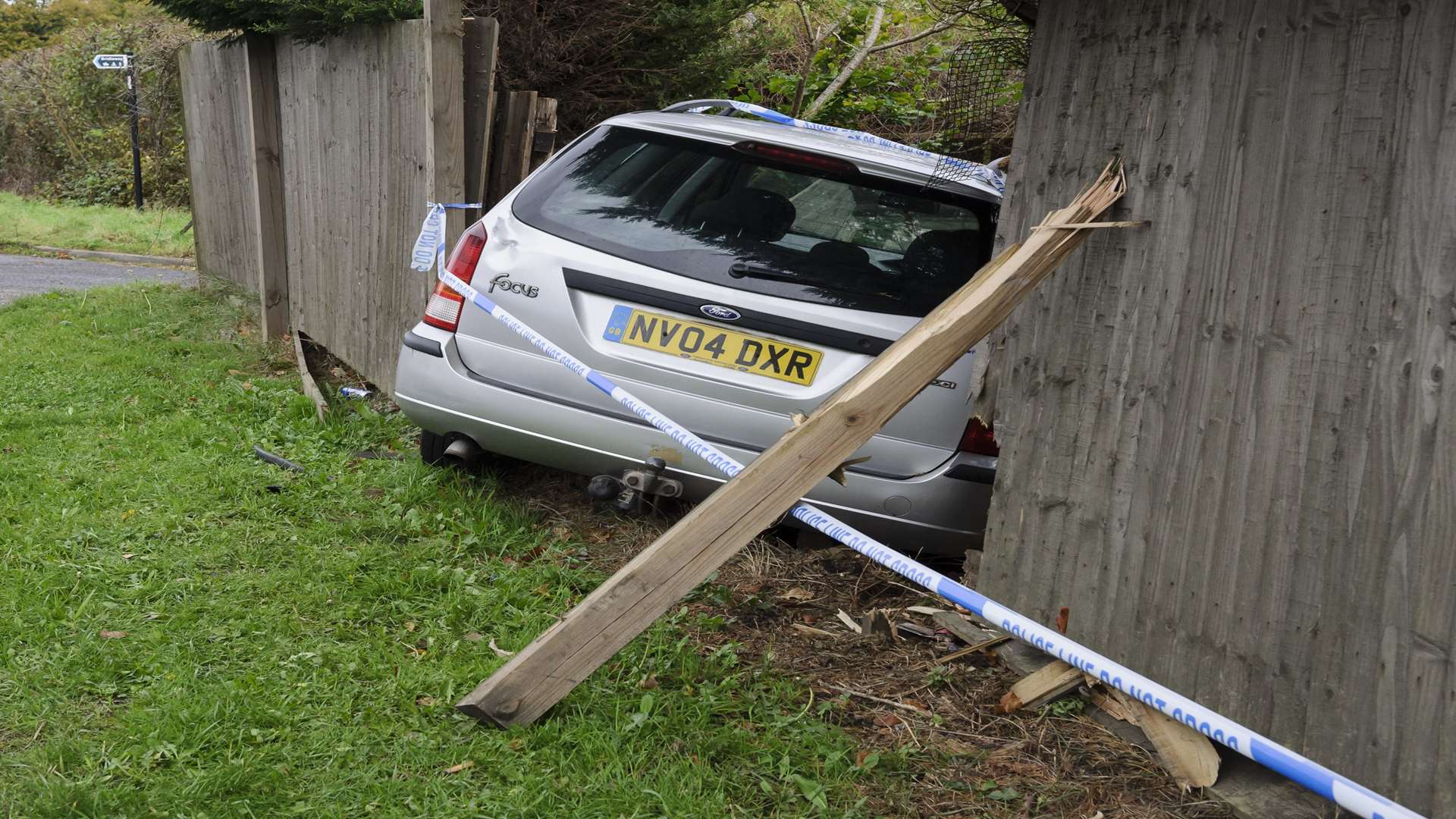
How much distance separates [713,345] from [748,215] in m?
0.53

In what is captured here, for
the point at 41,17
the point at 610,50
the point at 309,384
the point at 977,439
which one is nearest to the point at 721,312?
the point at 977,439

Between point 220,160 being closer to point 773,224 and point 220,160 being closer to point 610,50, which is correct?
point 610,50

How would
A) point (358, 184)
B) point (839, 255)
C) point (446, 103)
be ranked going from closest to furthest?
point (839, 255)
point (446, 103)
point (358, 184)

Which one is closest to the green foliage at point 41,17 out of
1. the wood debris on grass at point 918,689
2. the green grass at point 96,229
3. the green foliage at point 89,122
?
the green foliage at point 89,122

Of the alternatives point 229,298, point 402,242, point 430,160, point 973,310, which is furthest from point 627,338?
point 229,298

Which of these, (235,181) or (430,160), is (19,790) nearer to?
(430,160)

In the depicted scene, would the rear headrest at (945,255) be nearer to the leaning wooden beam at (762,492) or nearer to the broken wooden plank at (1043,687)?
the leaning wooden beam at (762,492)

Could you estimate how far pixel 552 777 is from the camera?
263 cm

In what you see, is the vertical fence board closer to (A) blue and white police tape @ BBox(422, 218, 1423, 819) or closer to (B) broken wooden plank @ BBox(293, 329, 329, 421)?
(B) broken wooden plank @ BBox(293, 329, 329, 421)

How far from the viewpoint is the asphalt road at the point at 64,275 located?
9.88 metres

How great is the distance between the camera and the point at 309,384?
5.81 metres

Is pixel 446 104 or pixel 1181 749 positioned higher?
pixel 446 104

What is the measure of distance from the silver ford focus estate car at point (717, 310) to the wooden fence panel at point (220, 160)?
5.15m

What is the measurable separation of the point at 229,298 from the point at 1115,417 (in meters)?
7.85
